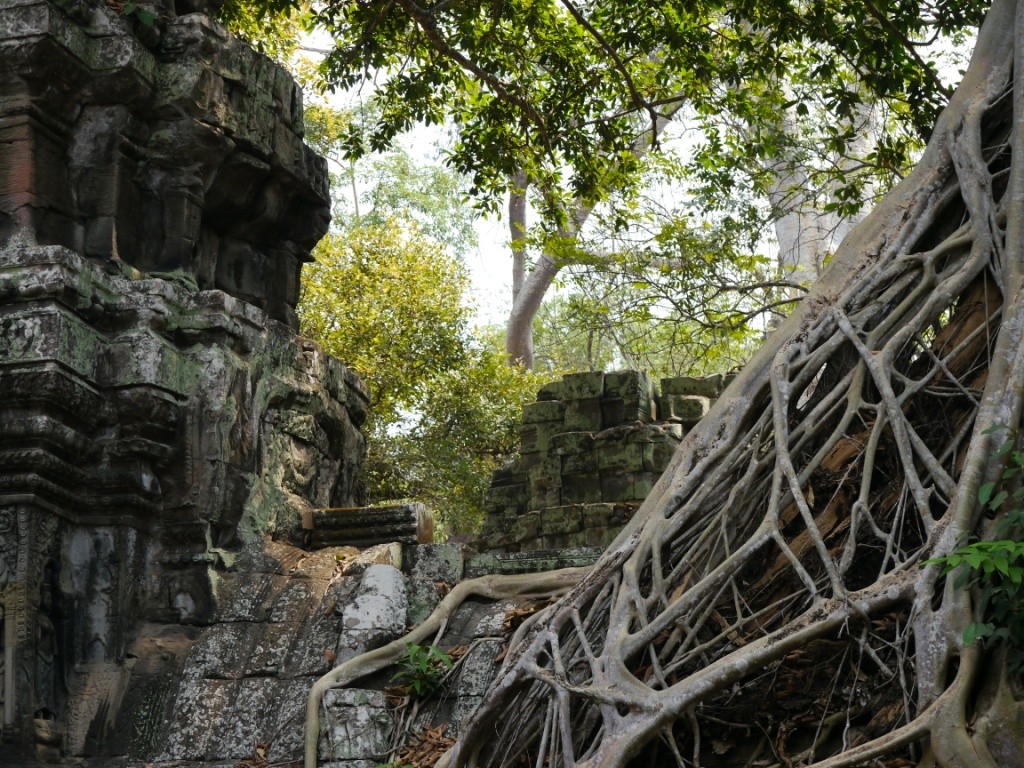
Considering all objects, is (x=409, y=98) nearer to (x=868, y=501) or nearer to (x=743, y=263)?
(x=743, y=263)

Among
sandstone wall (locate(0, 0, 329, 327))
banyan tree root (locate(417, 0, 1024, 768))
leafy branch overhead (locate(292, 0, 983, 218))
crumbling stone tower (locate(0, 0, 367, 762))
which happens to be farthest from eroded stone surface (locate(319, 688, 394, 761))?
leafy branch overhead (locate(292, 0, 983, 218))

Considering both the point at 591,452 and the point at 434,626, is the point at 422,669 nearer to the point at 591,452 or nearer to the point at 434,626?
the point at 434,626

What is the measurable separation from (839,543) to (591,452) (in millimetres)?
7573

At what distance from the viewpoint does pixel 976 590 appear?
3812 mm

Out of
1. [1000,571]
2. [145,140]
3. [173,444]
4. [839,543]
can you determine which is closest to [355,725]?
[173,444]

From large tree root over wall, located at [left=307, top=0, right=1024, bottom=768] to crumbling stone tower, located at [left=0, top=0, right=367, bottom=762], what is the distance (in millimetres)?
1859

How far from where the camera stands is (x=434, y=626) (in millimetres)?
5559

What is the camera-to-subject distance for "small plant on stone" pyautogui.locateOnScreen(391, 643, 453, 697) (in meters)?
5.22

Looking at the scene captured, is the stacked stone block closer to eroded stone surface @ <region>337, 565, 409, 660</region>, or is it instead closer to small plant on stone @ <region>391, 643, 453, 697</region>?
eroded stone surface @ <region>337, 565, 409, 660</region>

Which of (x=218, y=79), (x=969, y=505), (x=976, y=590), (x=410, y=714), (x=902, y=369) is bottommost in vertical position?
(x=410, y=714)

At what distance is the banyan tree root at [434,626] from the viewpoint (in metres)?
5.09

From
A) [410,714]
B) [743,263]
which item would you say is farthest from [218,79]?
[743,263]

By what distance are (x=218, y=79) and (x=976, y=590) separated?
435 cm

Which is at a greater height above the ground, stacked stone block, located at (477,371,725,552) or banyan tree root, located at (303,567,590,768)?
stacked stone block, located at (477,371,725,552)
